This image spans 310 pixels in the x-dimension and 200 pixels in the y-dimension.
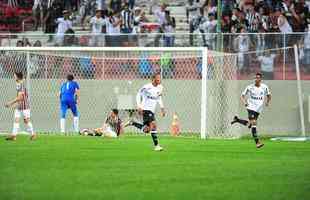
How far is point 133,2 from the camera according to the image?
40031 millimetres

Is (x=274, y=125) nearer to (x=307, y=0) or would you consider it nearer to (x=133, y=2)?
(x=307, y=0)

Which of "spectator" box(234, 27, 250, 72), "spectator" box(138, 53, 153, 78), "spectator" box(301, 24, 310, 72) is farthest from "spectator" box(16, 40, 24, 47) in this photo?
"spectator" box(301, 24, 310, 72)

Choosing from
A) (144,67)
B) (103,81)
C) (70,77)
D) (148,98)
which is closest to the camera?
(148,98)

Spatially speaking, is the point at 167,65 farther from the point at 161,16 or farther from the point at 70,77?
the point at 161,16

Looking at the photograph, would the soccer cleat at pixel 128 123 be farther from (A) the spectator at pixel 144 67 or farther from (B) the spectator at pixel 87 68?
(B) the spectator at pixel 87 68

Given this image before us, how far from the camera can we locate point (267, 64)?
3372 cm

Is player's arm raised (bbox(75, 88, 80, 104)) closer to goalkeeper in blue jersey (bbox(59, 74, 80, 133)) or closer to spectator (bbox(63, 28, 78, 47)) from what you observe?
goalkeeper in blue jersey (bbox(59, 74, 80, 133))

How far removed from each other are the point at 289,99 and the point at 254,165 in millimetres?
14825

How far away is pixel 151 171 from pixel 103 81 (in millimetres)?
17351

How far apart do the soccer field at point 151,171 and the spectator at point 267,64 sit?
705 cm

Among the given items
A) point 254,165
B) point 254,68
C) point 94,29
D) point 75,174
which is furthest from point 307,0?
point 75,174

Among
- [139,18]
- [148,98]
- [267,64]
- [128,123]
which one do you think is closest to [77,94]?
[128,123]

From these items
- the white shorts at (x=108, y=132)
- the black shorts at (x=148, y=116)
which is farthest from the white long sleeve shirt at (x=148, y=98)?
the white shorts at (x=108, y=132)

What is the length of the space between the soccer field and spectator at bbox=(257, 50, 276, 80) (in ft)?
23.1
